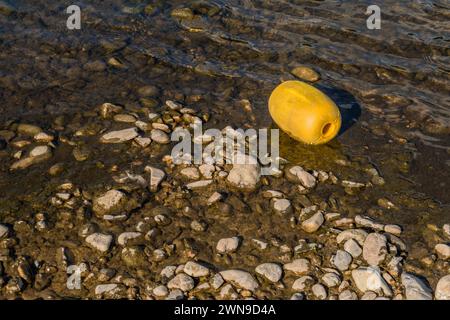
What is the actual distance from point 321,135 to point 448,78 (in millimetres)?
3261

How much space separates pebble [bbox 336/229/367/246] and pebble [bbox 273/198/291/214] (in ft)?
2.46

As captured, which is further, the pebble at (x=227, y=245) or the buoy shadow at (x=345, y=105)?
the buoy shadow at (x=345, y=105)

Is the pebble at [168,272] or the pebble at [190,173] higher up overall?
the pebble at [190,173]

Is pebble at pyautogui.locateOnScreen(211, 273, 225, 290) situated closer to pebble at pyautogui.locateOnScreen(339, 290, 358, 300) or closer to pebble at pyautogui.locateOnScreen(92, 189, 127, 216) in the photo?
pebble at pyautogui.locateOnScreen(339, 290, 358, 300)

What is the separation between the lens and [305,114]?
8625 mm

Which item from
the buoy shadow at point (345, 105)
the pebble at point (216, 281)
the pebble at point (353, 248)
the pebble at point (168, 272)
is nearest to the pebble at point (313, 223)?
the pebble at point (353, 248)

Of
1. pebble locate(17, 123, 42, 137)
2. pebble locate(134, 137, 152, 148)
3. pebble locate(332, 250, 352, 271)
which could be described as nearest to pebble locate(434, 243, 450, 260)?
pebble locate(332, 250, 352, 271)

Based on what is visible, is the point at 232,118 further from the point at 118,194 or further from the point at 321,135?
the point at 118,194

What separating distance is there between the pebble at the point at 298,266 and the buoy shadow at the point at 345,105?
2744 mm

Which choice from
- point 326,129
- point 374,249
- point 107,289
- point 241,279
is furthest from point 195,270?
point 326,129

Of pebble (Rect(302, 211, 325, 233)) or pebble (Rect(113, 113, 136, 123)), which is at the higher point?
pebble (Rect(113, 113, 136, 123))

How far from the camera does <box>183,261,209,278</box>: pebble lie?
6941 mm

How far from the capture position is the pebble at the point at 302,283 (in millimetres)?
6832

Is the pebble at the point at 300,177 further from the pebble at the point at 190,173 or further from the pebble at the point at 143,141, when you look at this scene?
the pebble at the point at 143,141
